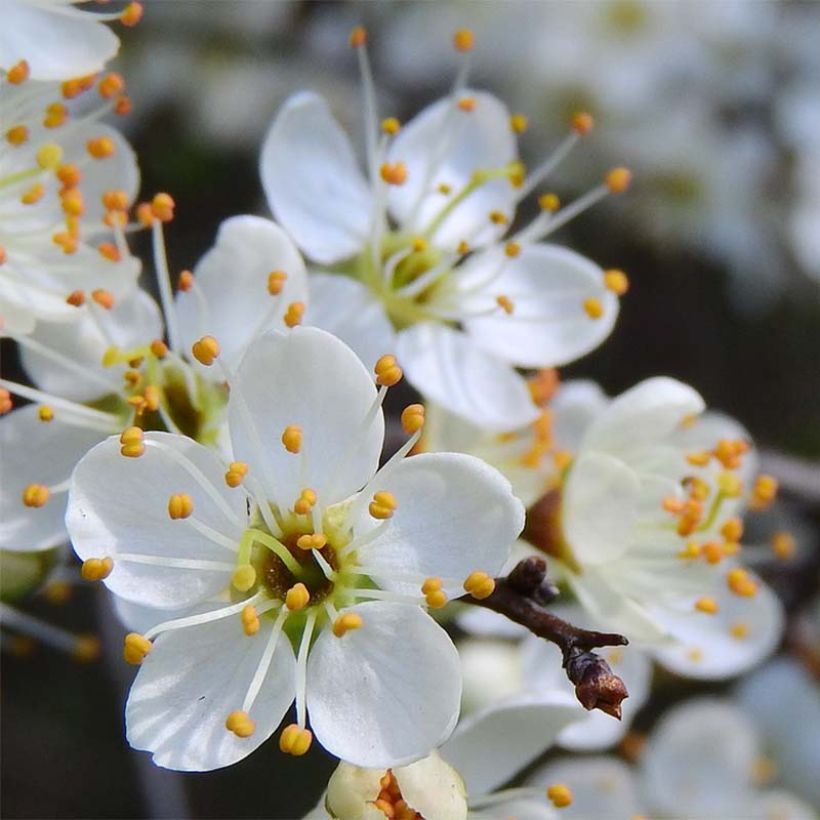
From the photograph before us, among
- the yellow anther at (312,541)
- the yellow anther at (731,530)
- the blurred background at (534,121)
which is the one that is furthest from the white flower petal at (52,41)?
the blurred background at (534,121)

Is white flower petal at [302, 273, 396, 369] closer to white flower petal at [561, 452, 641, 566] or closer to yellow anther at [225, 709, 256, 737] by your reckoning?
white flower petal at [561, 452, 641, 566]

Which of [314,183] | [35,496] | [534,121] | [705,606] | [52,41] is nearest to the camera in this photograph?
[35,496]

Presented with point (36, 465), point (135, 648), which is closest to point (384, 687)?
point (135, 648)

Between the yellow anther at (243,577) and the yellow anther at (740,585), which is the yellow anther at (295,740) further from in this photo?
the yellow anther at (740,585)

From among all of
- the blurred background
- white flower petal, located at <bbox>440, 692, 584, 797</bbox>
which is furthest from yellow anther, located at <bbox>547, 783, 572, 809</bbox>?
the blurred background

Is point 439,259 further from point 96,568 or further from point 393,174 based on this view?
point 96,568

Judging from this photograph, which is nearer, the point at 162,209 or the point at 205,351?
the point at 205,351
